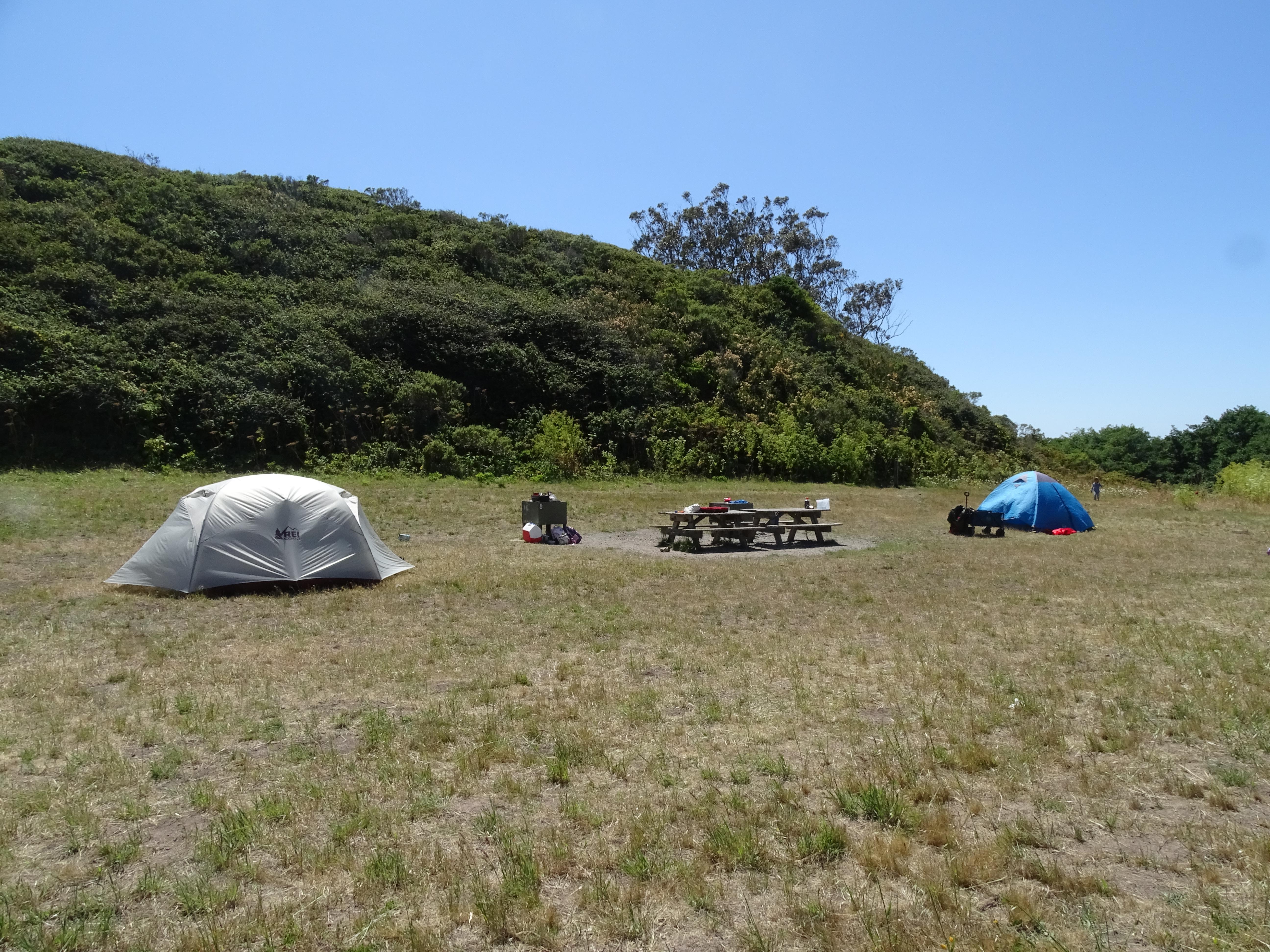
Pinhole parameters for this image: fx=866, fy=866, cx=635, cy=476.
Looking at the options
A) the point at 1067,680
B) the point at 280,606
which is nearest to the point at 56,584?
the point at 280,606

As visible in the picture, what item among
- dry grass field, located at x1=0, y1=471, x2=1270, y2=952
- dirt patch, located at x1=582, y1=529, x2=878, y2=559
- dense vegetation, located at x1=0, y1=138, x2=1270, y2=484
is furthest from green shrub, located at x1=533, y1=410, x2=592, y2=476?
dry grass field, located at x1=0, y1=471, x2=1270, y2=952

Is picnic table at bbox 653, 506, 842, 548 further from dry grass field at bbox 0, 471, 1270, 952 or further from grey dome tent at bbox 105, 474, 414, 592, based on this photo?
grey dome tent at bbox 105, 474, 414, 592

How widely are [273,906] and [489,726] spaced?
233 centimetres

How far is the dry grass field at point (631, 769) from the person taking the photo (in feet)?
11.9

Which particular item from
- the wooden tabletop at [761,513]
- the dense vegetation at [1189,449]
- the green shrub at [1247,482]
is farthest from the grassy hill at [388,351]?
the dense vegetation at [1189,449]

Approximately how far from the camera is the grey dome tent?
10.6 metres

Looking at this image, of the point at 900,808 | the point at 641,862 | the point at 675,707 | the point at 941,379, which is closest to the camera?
the point at 641,862

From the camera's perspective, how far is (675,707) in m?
6.48

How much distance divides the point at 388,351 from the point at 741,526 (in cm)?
1888

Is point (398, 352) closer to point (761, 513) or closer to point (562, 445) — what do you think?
point (562, 445)

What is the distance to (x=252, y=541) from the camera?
10812 millimetres

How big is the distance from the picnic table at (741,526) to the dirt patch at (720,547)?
18 cm

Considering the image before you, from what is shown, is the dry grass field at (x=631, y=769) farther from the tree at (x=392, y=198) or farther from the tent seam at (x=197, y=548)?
the tree at (x=392, y=198)

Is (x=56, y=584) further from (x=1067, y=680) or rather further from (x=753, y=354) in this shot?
(x=753, y=354)
